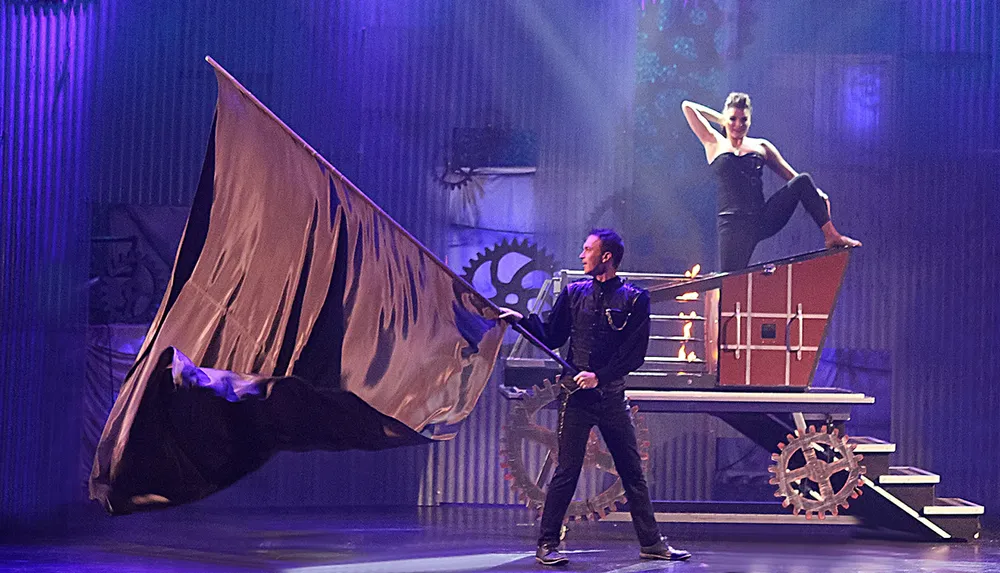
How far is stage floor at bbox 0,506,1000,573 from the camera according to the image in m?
6.23

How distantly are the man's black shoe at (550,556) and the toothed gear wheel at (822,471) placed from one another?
2019 millimetres

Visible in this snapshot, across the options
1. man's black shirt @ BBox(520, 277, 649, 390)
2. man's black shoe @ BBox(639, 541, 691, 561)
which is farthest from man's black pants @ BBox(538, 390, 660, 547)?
man's black shoe @ BBox(639, 541, 691, 561)

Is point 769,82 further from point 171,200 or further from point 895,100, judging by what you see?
point 171,200

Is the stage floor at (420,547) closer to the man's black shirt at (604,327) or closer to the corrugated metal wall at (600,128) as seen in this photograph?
the corrugated metal wall at (600,128)

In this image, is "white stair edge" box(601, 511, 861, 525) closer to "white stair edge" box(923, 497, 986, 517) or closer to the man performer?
"white stair edge" box(923, 497, 986, 517)

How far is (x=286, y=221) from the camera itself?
554cm

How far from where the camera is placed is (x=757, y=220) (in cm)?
782

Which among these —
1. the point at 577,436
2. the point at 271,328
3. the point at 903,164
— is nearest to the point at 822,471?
the point at 577,436

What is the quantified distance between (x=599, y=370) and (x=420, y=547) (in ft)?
6.36

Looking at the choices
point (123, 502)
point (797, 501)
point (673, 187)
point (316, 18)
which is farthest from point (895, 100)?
point (123, 502)

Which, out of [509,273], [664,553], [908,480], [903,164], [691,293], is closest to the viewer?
[664,553]

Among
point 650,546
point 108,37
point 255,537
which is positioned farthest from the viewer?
point 108,37

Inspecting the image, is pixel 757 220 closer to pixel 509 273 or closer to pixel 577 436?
pixel 509 273

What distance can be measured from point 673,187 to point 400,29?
281 cm
